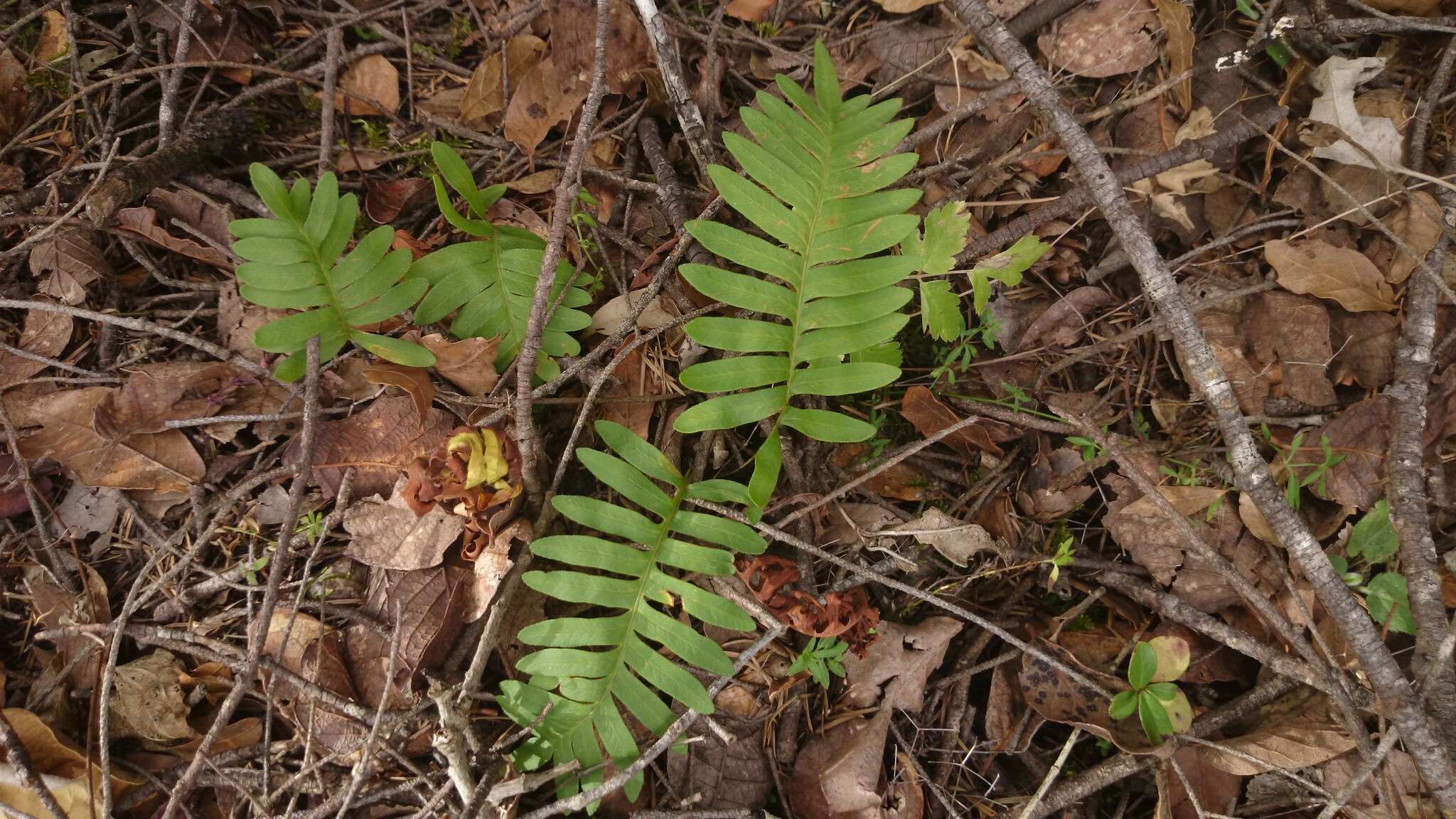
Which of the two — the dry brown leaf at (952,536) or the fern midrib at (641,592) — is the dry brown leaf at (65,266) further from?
the dry brown leaf at (952,536)

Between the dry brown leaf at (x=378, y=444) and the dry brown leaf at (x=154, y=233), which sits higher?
the dry brown leaf at (x=154, y=233)

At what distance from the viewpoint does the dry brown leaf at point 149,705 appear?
2.11 metres

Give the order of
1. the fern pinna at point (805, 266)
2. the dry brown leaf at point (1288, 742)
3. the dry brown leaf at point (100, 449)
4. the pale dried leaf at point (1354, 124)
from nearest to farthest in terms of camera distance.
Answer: the dry brown leaf at point (1288, 742) < the fern pinna at point (805, 266) < the pale dried leaf at point (1354, 124) < the dry brown leaf at point (100, 449)

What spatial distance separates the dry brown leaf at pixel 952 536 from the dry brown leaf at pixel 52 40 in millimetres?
3055

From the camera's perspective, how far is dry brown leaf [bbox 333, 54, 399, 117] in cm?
249

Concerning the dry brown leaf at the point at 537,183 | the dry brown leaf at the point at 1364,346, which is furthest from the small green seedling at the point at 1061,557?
the dry brown leaf at the point at 537,183

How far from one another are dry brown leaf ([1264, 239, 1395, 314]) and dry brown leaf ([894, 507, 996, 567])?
1096mm

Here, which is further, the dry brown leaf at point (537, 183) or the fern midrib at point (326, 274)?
the dry brown leaf at point (537, 183)

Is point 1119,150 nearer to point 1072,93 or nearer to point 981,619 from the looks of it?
point 1072,93

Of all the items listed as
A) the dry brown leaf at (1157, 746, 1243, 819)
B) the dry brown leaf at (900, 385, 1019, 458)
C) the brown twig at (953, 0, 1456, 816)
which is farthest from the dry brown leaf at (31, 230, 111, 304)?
the dry brown leaf at (1157, 746, 1243, 819)

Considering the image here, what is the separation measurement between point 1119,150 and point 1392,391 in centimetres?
96

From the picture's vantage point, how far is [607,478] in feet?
6.72

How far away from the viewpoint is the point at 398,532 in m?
2.14

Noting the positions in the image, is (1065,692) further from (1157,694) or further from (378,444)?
(378,444)
